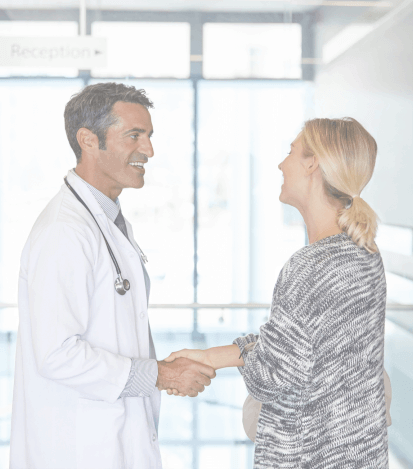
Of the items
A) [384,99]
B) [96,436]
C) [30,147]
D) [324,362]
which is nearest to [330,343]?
[324,362]

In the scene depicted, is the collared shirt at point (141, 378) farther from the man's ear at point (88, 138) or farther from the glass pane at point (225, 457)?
the glass pane at point (225, 457)

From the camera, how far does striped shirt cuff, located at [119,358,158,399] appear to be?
4.72ft

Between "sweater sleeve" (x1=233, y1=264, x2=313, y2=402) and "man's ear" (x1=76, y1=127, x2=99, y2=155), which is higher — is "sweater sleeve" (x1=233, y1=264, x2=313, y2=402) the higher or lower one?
the lower one

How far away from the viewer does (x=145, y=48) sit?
10.8 feet

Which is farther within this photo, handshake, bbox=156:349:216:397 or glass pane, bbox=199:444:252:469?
glass pane, bbox=199:444:252:469

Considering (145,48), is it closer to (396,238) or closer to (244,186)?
(244,186)

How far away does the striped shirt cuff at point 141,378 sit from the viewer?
1.44 m

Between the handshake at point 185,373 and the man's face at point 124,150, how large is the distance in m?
0.60

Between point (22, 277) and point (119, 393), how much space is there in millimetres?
440

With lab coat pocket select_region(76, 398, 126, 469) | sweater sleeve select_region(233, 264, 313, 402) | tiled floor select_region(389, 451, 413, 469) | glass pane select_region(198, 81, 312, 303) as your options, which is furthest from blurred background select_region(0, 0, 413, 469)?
sweater sleeve select_region(233, 264, 313, 402)

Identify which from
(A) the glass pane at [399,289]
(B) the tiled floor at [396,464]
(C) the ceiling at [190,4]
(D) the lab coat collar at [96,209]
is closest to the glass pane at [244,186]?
(C) the ceiling at [190,4]

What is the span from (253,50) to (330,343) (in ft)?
7.99

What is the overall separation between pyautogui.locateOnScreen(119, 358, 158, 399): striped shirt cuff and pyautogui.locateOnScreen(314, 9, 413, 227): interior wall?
2273 mm

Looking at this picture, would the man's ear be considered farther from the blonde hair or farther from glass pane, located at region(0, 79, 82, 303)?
glass pane, located at region(0, 79, 82, 303)
